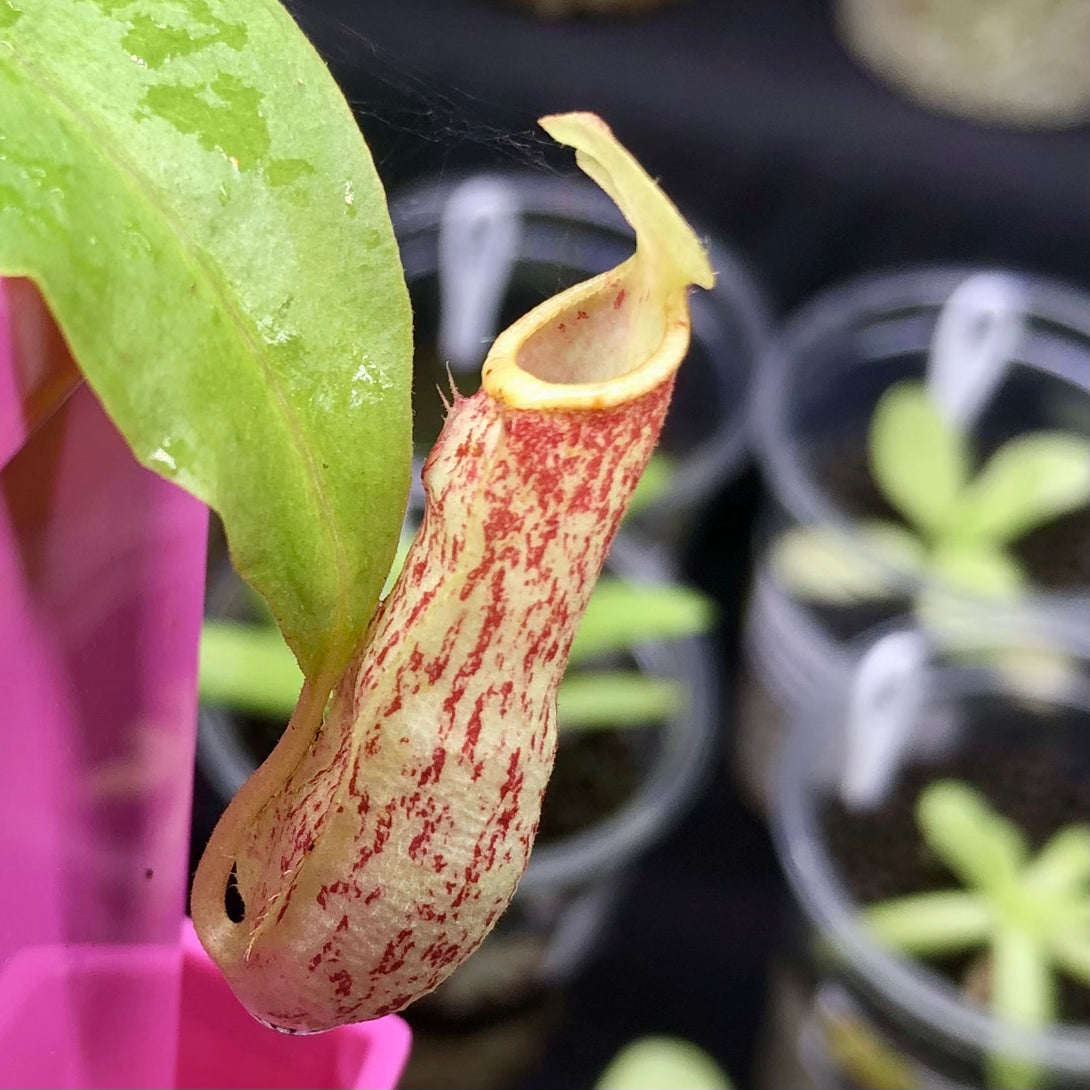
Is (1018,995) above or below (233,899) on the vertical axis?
below

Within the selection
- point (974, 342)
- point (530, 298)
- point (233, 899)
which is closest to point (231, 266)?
point (233, 899)

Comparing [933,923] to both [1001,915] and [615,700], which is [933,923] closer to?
[1001,915]

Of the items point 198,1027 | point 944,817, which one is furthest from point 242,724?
point 198,1027

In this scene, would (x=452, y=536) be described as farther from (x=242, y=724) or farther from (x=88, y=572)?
(x=242, y=724)

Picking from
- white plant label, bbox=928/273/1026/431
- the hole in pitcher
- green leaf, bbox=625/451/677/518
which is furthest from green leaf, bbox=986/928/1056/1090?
the hole in pitcher

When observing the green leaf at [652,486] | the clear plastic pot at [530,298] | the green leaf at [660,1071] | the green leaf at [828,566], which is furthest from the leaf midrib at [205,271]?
the green leaf at [828,566]

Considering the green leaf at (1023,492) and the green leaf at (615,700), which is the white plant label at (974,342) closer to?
the green leaf at (1023,492)
